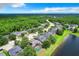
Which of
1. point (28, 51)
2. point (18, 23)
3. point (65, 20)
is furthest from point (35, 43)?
point (65, 20)

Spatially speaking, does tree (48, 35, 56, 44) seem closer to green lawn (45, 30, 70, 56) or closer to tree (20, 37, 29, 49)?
green lawn (45, 30, 70, 56)

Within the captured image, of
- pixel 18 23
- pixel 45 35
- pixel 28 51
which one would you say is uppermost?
pixel 18 23

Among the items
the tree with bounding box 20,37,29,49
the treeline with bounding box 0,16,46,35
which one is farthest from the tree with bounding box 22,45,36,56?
the treeline with bounding box 0,16,46,35

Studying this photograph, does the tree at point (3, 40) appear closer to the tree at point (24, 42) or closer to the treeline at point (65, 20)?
the tree at point (24, 42)

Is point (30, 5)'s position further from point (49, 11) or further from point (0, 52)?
point (0, 52)

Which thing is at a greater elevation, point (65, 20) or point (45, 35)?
point (65, 20)

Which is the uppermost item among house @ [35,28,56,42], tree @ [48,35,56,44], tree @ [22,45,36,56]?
house @ [35,28,56,42]

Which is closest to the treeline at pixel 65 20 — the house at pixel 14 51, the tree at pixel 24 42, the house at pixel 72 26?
the house at pixel 72 26

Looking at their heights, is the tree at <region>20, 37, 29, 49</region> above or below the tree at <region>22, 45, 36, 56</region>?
above

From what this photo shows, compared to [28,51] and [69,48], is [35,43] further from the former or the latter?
[69,48]
